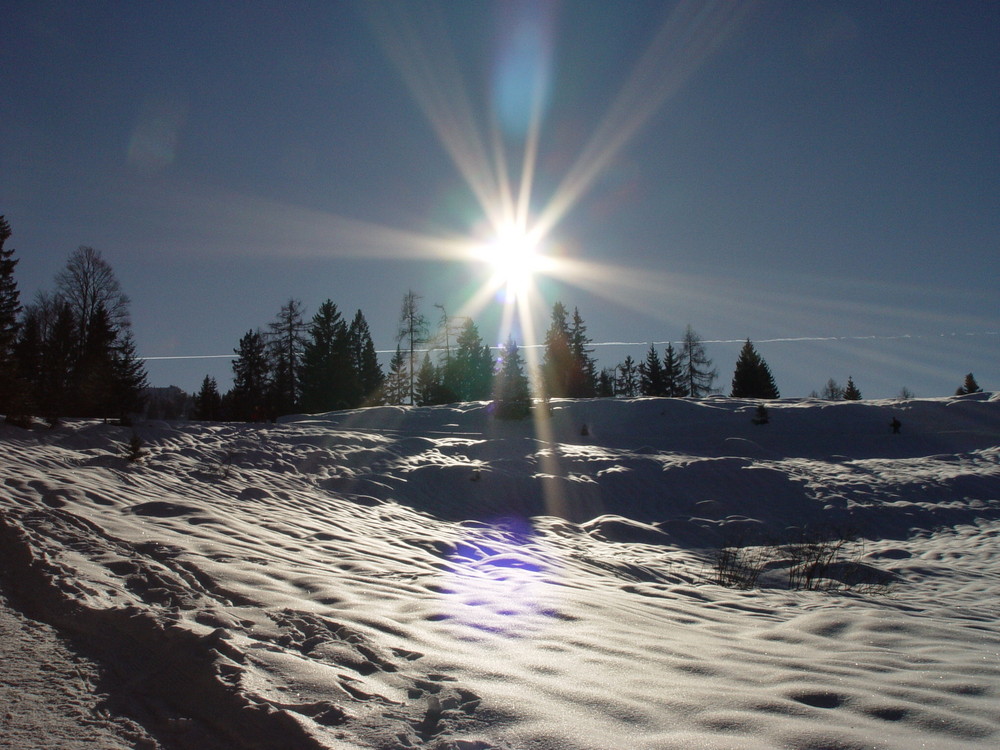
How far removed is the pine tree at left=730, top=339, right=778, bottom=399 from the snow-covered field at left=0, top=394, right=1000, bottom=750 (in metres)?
30.2

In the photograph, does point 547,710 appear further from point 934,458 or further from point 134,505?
point 934,458

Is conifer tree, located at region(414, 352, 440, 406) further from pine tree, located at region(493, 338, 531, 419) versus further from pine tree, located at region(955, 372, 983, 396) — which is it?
pine tree, located at region(955, 372, 983, 396)

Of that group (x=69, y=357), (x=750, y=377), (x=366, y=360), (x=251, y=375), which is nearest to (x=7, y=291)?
(x=69, y=357)

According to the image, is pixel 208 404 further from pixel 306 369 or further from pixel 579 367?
pixel 579 367

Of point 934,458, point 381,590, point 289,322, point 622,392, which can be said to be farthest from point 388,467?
point 622,392

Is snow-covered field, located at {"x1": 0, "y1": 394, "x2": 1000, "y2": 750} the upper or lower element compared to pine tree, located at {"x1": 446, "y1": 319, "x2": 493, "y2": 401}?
lower

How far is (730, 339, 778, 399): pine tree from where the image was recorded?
140 feet

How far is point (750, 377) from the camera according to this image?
42969 millimetres

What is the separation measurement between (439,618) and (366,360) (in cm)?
4207

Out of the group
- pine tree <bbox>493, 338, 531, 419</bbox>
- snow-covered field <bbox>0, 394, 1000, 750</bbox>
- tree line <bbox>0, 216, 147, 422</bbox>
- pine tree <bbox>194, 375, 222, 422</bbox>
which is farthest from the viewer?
pine tree <bbox>194, 375, 222, 422</bbox>

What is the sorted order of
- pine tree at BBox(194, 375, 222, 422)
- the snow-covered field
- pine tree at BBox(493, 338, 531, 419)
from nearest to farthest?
the snow-covered field, pine tree at BBox(493, 338, 531, 419), pine tree at BBox(194, 375, 222, 422)

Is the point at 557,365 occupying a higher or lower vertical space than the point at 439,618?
higher

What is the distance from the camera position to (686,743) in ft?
7.29

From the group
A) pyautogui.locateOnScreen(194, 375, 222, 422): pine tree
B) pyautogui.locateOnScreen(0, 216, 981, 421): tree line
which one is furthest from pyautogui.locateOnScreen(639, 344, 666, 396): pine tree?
pyautogui.locateOnScreen(194, 375, 222, 422): pine tree
